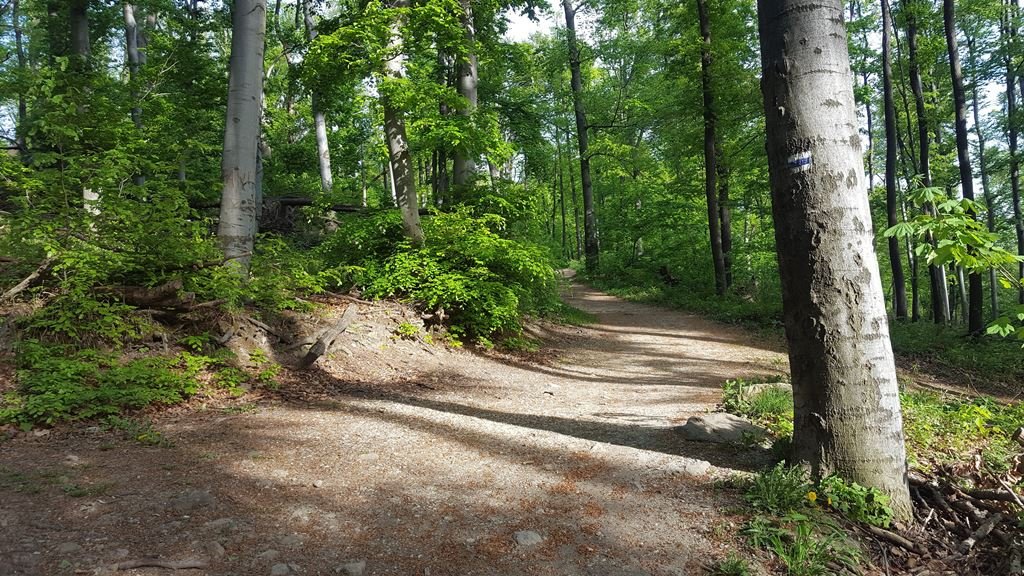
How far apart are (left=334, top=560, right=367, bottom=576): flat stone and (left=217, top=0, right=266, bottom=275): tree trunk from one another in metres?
5.04

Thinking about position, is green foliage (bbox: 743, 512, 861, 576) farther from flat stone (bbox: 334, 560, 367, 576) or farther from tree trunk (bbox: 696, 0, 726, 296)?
tree trunk (bbox: 696, 0, 726, 296)

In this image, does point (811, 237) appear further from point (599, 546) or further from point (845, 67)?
point (599, 546)

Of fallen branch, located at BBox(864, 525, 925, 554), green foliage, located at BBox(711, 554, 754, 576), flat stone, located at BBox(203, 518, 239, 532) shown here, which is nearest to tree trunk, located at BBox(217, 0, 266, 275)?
flat stone, located at BBox(203, 518, 239, 532)

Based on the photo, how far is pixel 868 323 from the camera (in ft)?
10.1

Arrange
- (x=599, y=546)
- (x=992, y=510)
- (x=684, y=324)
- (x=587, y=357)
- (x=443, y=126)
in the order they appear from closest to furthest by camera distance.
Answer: (x=599, y=546) → (x=992, y=510) → (x=443, y=126) → (x=587, y=357) → (x=684, y=324)

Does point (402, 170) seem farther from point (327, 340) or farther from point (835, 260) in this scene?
point (835, 260)

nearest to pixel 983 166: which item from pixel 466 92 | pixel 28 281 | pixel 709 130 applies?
pixel 709 130

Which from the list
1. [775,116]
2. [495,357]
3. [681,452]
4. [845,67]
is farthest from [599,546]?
[495,357]

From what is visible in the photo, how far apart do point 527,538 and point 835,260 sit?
7.81 ft

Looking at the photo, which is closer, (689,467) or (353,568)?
(353,568)

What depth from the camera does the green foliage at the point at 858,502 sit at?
2.98 m

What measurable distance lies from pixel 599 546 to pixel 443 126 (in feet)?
24.7

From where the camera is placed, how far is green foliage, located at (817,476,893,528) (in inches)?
117

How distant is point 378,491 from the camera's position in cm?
343
